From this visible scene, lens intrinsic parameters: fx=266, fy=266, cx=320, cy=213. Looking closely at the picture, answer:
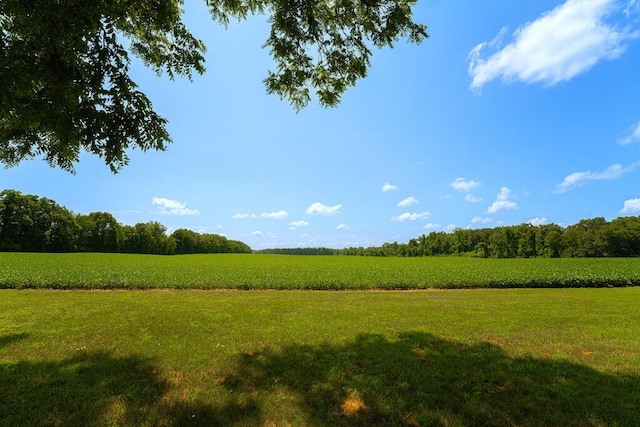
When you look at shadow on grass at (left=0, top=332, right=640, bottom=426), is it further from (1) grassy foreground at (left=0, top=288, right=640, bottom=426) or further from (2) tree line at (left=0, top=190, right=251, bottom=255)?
(2) tree line at (left=0, top=190, right=251, bottom=255)

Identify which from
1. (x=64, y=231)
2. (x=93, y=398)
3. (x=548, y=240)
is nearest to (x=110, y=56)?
(x=93, y=398)

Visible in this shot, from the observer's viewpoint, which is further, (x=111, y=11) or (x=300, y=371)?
(x=300, y=371)

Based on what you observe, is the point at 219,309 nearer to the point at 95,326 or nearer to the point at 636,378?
the point at 95,326

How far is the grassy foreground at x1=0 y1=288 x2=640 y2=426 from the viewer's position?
4527 mm

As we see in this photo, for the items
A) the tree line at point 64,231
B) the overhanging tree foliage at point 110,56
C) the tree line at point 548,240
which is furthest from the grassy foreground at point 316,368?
the tree line at point 548,240

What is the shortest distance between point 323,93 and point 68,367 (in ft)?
33.6

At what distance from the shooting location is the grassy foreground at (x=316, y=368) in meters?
4.53

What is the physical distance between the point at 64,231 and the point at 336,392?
109 metres

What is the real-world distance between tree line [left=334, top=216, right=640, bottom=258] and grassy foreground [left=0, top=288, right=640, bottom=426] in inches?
4426

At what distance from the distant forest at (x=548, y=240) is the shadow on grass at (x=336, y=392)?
397ft

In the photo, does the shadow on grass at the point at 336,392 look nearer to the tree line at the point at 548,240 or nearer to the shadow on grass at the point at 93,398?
the shadow on grass at the point at 93,398

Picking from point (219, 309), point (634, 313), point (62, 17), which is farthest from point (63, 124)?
point (634, 313)

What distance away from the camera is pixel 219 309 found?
1238 centimetres

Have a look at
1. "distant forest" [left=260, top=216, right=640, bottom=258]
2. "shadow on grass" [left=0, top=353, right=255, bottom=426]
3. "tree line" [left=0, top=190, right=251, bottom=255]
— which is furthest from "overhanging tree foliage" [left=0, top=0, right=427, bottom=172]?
"distant forest" [left=260, top=216, right=640, bottom=258]
